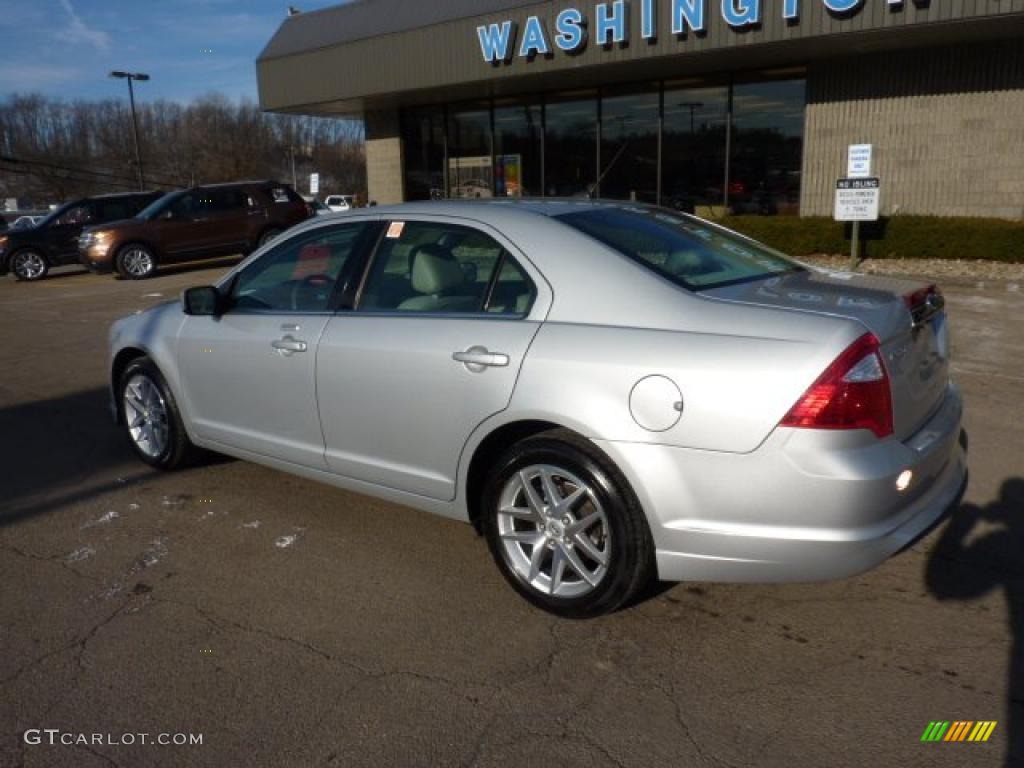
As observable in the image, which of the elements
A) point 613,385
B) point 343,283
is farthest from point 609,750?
point 343,283

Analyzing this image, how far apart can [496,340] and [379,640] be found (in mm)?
1203

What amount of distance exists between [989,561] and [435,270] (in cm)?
266

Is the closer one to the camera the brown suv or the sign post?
the sign post

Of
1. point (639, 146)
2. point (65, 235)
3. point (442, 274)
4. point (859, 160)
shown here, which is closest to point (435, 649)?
point (442, 274)

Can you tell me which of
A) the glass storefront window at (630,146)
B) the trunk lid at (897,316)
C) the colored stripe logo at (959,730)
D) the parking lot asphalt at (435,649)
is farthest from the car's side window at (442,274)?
the glass storefront window at (630,146)

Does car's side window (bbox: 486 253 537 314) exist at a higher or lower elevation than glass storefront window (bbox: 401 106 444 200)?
lower

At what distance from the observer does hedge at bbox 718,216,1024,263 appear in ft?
42.9

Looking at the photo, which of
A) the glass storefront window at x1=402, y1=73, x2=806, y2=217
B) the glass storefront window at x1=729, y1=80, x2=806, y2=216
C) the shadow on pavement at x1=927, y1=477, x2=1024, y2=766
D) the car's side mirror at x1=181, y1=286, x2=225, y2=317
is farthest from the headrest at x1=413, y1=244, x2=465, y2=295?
the glass storefront window at x1=729, y1=80, x2=806, y2=216

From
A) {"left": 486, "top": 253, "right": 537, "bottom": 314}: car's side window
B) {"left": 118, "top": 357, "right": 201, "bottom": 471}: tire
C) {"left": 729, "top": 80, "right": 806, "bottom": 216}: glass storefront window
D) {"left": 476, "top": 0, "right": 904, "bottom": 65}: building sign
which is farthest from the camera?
{"left": 729, "top": 80, "right": 806, "bottom": 216}: glass storefront window

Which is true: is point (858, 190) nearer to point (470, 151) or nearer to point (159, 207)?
point (470, 151)

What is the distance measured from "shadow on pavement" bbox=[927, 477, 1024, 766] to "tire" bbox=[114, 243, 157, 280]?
649 inches

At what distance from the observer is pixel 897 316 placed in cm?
293

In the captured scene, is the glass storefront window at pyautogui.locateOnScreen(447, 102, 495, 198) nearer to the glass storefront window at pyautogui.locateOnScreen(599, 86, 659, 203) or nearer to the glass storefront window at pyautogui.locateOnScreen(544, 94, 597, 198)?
the glass storefront window at pyautogui.locateOnScreen(544, 94, 597, 198)

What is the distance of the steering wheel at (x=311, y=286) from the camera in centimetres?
411
